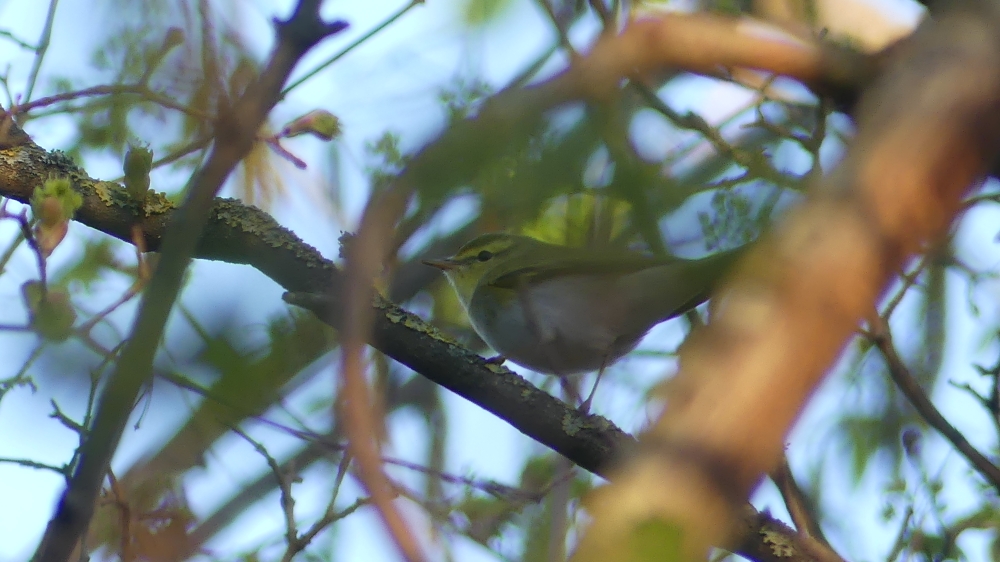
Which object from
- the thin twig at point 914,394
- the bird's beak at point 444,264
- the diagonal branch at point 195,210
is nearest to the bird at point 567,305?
the bird's beak at point 444,264

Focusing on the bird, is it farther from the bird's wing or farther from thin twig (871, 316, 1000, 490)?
thin twig (871, 316, 1000, 490)

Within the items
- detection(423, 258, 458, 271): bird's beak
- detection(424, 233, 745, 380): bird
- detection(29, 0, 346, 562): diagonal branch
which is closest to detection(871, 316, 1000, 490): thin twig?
detection(424, 233, 745, 380): bird

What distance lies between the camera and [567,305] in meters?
3.92

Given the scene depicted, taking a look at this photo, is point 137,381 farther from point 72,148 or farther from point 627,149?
point 72,148

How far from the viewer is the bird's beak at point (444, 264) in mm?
4438

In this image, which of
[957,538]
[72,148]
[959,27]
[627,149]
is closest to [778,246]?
[627,149]

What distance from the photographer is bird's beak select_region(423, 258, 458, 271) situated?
175 inches

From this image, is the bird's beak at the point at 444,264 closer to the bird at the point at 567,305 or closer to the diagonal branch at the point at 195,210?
the bird at the point at 567,305

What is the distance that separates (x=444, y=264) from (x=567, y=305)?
817 millimetres

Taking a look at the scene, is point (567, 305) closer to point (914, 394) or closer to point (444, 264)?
point (444, 264)

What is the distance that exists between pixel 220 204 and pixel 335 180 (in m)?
0.36

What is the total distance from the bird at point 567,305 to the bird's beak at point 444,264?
22 cm

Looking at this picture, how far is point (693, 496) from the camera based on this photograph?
44.4 inches

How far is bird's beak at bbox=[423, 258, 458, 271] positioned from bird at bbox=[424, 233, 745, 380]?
22 cm
